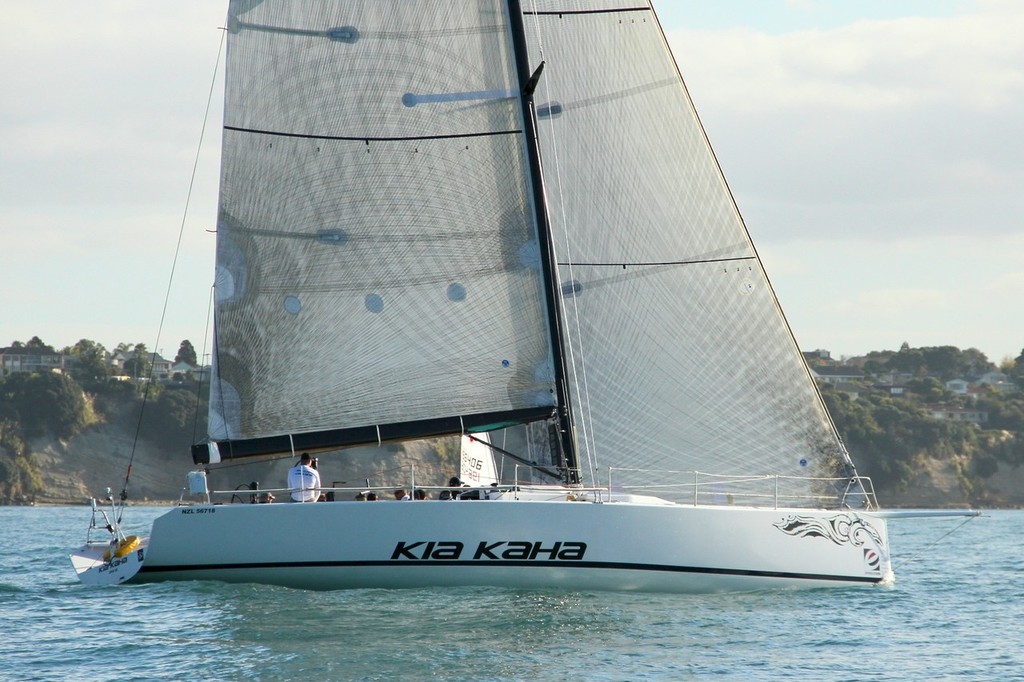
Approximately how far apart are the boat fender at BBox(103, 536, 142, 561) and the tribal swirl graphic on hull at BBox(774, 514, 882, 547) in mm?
7737

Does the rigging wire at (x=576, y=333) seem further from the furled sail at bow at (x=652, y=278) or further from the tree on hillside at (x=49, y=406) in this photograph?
the tree on hillside at (x=49, y=406)

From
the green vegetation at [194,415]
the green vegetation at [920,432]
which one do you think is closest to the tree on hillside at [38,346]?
the green vegetation at [194,415]

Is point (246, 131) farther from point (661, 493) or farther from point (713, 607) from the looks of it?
point (713, 607)

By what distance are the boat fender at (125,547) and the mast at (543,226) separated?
5340mm

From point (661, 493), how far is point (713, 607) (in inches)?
76.3

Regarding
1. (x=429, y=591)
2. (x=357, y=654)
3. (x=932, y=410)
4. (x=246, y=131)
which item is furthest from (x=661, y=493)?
(x=932, y=410)

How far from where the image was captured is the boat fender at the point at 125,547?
16.8m

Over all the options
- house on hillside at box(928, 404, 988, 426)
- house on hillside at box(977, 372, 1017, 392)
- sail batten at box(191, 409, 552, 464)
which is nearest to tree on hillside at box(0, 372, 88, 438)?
house on hillside at box(928, 404, 988, 426)

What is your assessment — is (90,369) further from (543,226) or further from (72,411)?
(543,226)

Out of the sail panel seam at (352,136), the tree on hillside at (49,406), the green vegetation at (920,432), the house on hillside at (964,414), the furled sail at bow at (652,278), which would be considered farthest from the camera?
the house on hillside at (964,414)

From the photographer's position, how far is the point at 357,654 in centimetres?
1268

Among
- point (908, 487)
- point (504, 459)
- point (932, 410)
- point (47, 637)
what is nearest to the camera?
point (47, 637)

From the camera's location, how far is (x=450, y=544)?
15.3 meters

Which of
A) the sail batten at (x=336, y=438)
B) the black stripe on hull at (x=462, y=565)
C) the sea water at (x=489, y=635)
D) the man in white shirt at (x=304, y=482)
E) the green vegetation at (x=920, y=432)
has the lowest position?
the sea water at (x=489, y=635)
